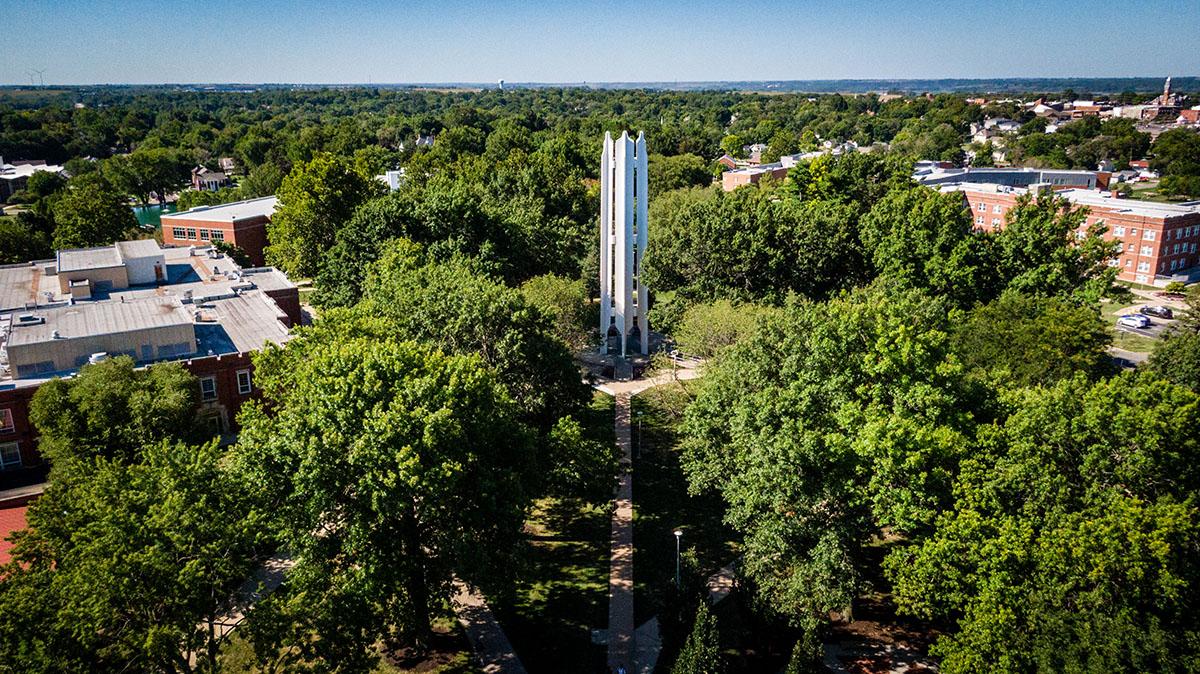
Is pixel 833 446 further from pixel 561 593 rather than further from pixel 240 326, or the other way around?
pixel 240 326

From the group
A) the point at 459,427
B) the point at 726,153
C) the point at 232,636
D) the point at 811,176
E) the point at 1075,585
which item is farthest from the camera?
the point at 726,153

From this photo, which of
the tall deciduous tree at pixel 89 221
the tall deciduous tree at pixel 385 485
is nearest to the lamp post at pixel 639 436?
the tall deciduous tree at pixel 385 485

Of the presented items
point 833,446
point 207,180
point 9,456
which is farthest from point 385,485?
point 207,180

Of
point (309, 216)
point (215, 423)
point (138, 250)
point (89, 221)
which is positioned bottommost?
point (215, 423)

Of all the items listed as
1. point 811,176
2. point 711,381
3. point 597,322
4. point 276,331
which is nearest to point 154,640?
point 711,381

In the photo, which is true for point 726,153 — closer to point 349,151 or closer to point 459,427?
point 349,151

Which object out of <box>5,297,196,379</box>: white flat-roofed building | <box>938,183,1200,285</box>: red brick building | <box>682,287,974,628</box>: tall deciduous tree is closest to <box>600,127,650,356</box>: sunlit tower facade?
<box>682,287,974,628</box>: tall deciduous tree

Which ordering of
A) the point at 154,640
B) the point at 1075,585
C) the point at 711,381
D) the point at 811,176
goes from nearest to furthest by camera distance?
1. the point at 154,640
2. the point at 1075,585
3. the point at 711,381
4. the point at 811,176
